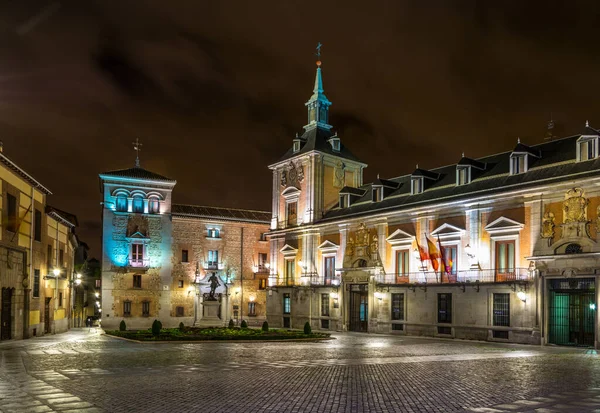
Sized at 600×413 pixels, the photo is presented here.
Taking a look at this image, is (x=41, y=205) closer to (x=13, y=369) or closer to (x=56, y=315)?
(x=56, y=315)

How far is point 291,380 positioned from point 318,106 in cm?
4291

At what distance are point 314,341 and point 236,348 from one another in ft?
23.0

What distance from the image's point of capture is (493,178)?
37.3 metres

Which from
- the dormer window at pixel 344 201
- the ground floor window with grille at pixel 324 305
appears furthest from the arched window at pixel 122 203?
the ground floor window with grille at pixel 324 305

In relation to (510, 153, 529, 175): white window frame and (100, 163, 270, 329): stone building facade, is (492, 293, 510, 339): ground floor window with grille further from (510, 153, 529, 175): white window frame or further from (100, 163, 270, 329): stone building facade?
(100, 163, 270, 329): stone building facade

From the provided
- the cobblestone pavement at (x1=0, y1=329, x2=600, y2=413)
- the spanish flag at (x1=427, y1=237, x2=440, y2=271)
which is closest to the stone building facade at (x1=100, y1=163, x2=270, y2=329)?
the spanish flag at (x1=427, y1=237, x2=440, y2=271)

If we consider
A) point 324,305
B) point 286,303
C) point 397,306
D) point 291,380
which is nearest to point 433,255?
point 397,306

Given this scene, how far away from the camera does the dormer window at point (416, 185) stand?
42906mm

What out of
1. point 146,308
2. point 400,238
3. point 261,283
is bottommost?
point 146,308

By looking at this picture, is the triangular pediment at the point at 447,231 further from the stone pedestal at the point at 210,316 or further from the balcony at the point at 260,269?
the balcony at the point at 260,269

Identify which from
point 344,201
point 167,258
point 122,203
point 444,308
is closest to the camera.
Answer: point 444,308

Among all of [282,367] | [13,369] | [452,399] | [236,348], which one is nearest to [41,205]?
[236,348]

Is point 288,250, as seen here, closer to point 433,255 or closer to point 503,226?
point 433,255

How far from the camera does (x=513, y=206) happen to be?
34.5m
